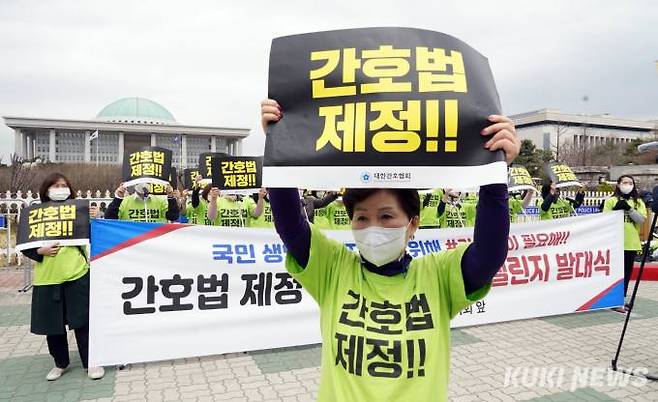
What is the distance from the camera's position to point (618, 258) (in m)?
7.02

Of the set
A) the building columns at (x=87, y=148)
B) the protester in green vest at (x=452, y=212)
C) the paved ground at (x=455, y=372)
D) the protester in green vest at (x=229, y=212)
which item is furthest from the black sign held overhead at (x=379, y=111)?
the building columns at (x=87, y=148)

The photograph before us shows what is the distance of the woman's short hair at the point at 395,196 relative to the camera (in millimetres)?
1747

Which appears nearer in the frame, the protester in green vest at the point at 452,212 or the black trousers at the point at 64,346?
the black trousers at the point at 64,346

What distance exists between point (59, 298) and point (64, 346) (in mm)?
506

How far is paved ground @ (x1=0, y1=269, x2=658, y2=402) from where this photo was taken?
13.7 feet

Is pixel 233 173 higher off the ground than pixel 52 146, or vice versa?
pixel 52 146

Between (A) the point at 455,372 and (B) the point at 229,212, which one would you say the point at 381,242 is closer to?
(A) the point at 455,372

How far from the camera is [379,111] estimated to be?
159 centimetres

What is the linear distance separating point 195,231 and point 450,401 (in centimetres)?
299

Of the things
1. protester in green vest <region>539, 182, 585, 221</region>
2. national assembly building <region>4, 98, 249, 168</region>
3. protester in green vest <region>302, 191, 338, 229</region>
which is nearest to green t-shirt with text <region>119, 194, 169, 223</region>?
protester in green vest <region>302, 191, 338, 229</region>

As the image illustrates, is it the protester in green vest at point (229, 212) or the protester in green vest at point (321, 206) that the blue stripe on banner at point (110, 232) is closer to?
the protester in green vest at point (229, 212)

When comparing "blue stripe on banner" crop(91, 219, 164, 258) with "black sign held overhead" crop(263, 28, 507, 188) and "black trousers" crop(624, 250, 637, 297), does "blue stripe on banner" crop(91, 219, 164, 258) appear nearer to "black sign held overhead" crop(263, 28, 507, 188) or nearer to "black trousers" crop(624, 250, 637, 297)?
"black sign held overhead" crop(263, 28, 507, 188)

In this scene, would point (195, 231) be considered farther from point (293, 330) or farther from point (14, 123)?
point (14, 123)

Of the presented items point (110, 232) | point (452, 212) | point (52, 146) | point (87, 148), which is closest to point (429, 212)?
point (452, 212)
